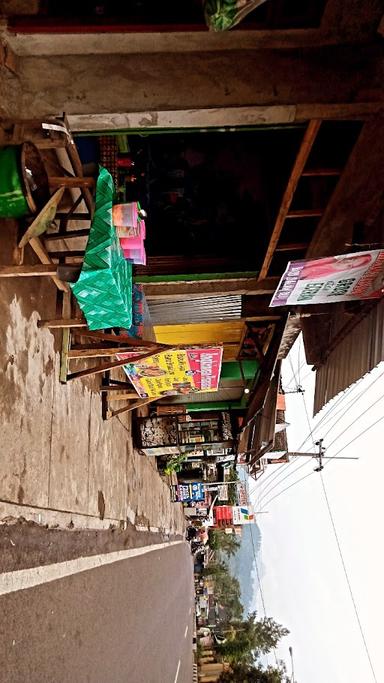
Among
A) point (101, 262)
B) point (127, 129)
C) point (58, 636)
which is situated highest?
point (127, 129)

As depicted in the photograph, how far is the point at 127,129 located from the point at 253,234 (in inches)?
139

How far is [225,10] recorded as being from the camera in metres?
3.21

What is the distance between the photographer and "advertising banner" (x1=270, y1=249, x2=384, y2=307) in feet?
16.0

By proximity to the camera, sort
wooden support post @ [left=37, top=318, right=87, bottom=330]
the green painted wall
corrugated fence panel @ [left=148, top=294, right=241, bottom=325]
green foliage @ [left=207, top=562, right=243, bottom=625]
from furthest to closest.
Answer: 1. green foliage @ [left=207, top=562, right=243, bottom=625]
2. the green painted wall
3. corrugated fence panel @ [left=148, top=294, right=241, bottom=325]
4. wooden support post @ [left=37, top=318, right=87, bottom=330]

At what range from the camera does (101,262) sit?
169 inches

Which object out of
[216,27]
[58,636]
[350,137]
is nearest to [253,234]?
[350,137]

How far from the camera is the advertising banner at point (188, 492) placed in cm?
2156

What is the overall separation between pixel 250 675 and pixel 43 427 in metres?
34.8

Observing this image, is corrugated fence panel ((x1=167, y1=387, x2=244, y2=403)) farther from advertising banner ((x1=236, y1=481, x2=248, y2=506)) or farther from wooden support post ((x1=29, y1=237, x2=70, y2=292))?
advertising banner ((x1=236, y1=481, x2=248, y2=506))

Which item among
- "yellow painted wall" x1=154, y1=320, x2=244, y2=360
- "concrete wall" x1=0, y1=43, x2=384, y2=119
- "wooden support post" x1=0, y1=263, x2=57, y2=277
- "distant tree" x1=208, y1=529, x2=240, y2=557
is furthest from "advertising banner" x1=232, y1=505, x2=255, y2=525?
"concrete wall" x1=0, y1=43, x2=384, y2=119

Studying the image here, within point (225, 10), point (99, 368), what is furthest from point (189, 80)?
point (99, 368)

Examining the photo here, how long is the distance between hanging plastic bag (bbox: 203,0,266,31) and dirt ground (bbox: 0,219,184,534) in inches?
98.0

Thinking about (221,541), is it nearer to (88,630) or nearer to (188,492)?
(188,492)

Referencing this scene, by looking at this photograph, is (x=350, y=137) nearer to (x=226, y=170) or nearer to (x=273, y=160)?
(x=273, y=160)
